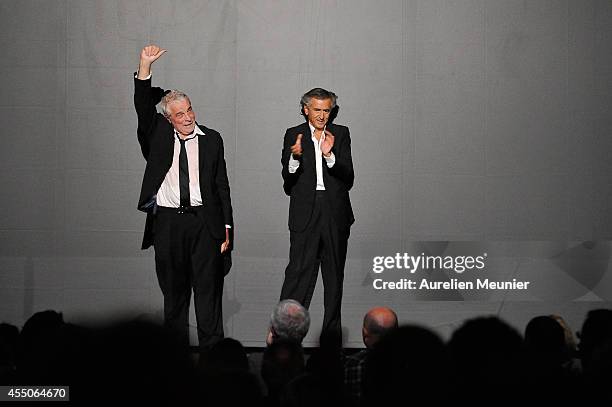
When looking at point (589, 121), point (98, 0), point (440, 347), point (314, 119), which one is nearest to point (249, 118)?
point (314, 119)

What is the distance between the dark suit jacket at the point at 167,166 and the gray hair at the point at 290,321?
1.78 metres

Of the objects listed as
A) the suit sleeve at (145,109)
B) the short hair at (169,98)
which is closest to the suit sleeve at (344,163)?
the short hair at (169,98)

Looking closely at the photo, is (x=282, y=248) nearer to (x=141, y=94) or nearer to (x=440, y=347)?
(x=141, y=94)

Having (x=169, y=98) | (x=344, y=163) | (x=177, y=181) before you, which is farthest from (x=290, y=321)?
(x=169, y=98)

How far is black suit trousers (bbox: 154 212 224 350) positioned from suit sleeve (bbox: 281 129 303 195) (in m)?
0.60

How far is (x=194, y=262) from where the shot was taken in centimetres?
583

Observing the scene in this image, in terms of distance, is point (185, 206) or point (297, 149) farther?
point (185, 206)

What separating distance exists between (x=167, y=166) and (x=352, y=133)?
131 centimetres

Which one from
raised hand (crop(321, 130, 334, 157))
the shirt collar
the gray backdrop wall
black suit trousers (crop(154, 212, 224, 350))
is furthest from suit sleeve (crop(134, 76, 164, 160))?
raised hand (crop(321, 130, 334, 157))

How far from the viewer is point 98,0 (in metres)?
6.54

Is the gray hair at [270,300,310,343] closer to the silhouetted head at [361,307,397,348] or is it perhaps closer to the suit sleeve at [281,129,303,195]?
the silhouetted head at [361,307,397,348]

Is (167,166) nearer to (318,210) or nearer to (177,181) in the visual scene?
(177,181)

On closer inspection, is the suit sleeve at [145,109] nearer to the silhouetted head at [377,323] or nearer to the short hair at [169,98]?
the short hair at [169,98]

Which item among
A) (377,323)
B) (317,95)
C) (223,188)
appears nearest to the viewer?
(377,323)
